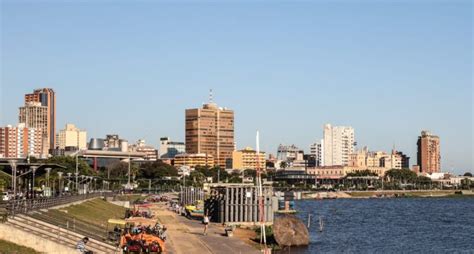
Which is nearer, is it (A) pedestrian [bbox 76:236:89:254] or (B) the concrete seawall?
(B) the concrete seawall

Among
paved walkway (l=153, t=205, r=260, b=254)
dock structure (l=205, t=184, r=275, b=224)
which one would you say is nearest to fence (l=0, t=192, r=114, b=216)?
paved walkway (l=153, t=205, r=260, b=254)

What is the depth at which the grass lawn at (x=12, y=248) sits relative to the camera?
1716 inches

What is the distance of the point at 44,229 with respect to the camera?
5009 cm

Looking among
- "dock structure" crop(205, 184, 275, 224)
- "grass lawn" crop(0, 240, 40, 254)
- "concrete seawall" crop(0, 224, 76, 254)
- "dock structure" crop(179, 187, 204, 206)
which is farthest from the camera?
"dock structure" crop(179, 187, 204, 206)

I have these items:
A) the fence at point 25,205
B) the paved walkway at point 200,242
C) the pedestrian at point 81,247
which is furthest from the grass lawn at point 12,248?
the paved walkway at point 200,242

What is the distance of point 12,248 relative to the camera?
4444 cm

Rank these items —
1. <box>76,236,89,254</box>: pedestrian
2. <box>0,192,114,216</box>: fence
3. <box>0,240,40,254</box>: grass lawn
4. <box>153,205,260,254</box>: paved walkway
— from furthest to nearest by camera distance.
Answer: <box>153,205,260,254</box>: paved walkway, <box>0,192,114,216</box>: fence, <box>76,236,89,254</box>: pedestrian, <box>0,240,40,254</box>: grass lawn

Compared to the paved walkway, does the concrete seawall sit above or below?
above

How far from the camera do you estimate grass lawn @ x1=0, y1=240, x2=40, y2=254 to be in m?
43.6

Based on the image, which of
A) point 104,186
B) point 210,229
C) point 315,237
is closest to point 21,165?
point 210,229

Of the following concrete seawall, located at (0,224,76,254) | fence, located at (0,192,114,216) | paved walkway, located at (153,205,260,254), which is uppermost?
fence, located at (0,192,114,216)

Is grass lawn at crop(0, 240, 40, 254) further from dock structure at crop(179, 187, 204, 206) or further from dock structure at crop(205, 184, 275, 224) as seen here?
dock structure at crop(179, 187, 204, 206)

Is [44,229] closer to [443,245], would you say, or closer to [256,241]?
[256,241]

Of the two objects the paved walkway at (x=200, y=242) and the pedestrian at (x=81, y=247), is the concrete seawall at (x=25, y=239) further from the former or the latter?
the paved walkway at (x=200, y=242)
